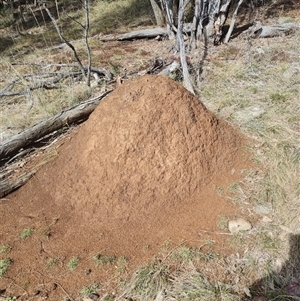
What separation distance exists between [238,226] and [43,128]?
2.28 m

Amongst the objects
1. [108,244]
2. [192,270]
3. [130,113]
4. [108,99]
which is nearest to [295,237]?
[192,270]

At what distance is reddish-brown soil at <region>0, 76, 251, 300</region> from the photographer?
2.57 meters

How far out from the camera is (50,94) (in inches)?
201

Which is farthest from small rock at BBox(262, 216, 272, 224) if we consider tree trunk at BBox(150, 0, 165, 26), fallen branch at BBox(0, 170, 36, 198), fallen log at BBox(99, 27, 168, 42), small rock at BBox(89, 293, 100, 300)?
tree trunk at BBox(150, 0, 165, 26)

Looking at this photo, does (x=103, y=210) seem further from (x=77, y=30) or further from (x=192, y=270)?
(x=77, y=30)

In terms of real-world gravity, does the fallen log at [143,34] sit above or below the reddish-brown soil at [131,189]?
above

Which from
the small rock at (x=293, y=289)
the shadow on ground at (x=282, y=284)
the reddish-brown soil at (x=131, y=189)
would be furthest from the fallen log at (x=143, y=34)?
the small rock at (x=293, y=289)

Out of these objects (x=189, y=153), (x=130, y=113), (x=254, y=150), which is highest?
(x=130, y=113)

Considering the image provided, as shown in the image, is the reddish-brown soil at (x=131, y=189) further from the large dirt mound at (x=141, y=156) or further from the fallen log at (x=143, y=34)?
the fallen log at (x=143, y=34)

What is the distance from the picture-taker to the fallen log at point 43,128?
135 inches

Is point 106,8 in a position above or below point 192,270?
above

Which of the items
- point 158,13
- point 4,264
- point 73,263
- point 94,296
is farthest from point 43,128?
point 158,13

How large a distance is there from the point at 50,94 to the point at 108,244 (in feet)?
10.6

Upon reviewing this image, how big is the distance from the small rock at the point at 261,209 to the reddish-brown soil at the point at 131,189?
17 cm
